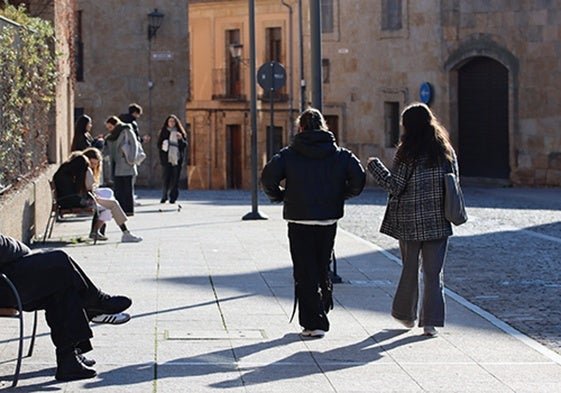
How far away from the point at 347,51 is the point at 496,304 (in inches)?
1207

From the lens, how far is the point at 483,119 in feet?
119

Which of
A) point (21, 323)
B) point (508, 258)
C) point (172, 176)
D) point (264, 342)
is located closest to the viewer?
point (21, 323)

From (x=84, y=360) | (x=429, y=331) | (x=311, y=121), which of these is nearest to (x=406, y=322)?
(x=429, y=331)

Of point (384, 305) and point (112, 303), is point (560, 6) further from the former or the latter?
point (112, 303)

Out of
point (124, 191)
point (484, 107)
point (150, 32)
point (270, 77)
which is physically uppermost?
point (150, 32)

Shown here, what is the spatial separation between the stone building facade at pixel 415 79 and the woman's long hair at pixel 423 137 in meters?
24.0

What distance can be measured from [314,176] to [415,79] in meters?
29.2

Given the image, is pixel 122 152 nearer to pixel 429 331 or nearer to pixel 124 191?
pixel 124 191

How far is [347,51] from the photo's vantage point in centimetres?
4175

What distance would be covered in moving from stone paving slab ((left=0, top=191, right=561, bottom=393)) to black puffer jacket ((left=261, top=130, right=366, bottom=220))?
91cm

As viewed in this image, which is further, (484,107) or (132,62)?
(132,62)

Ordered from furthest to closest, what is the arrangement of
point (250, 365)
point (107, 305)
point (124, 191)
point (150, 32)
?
1. point (150, 32)
2. point (124, 191)
3. point (107, 305)
4. point (250, 365)

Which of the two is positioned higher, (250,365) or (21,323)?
(21,323)

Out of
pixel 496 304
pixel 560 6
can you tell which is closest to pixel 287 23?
pixel 560 6
